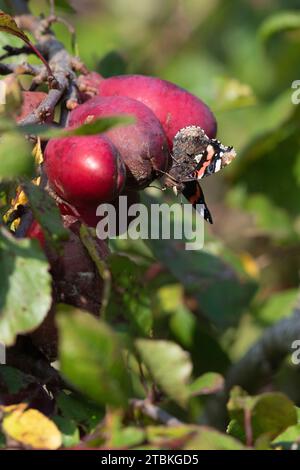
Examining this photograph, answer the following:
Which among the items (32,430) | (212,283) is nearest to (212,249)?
(212,283)

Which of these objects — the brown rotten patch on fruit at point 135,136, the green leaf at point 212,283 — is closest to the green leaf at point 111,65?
the green leaf at point 212,283

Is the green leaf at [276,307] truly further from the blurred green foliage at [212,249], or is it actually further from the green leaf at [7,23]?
the green leaf at [7,23]

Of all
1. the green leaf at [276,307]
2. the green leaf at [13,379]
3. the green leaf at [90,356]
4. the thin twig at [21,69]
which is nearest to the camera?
the green leaf at [90,356]

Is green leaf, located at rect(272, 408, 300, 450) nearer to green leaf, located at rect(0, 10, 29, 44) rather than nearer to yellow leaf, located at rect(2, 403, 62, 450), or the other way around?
yellow leaf, located at rect(2, 403, 62, 450)

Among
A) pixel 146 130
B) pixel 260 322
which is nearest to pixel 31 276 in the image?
pixel 146 130

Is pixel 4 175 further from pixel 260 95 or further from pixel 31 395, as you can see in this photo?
pixel 260 95

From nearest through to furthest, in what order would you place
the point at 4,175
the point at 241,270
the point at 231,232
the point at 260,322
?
the point at 4,175 → the point at 241,270 → the point at 260,322 → the point at 231,232

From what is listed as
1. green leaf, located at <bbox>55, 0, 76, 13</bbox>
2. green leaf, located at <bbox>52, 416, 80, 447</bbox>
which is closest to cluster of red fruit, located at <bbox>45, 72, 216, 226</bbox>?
green leaf, located at <bbox>52, 416, 80, 447</bbox>

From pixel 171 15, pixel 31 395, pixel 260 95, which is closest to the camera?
pixel 31 395
